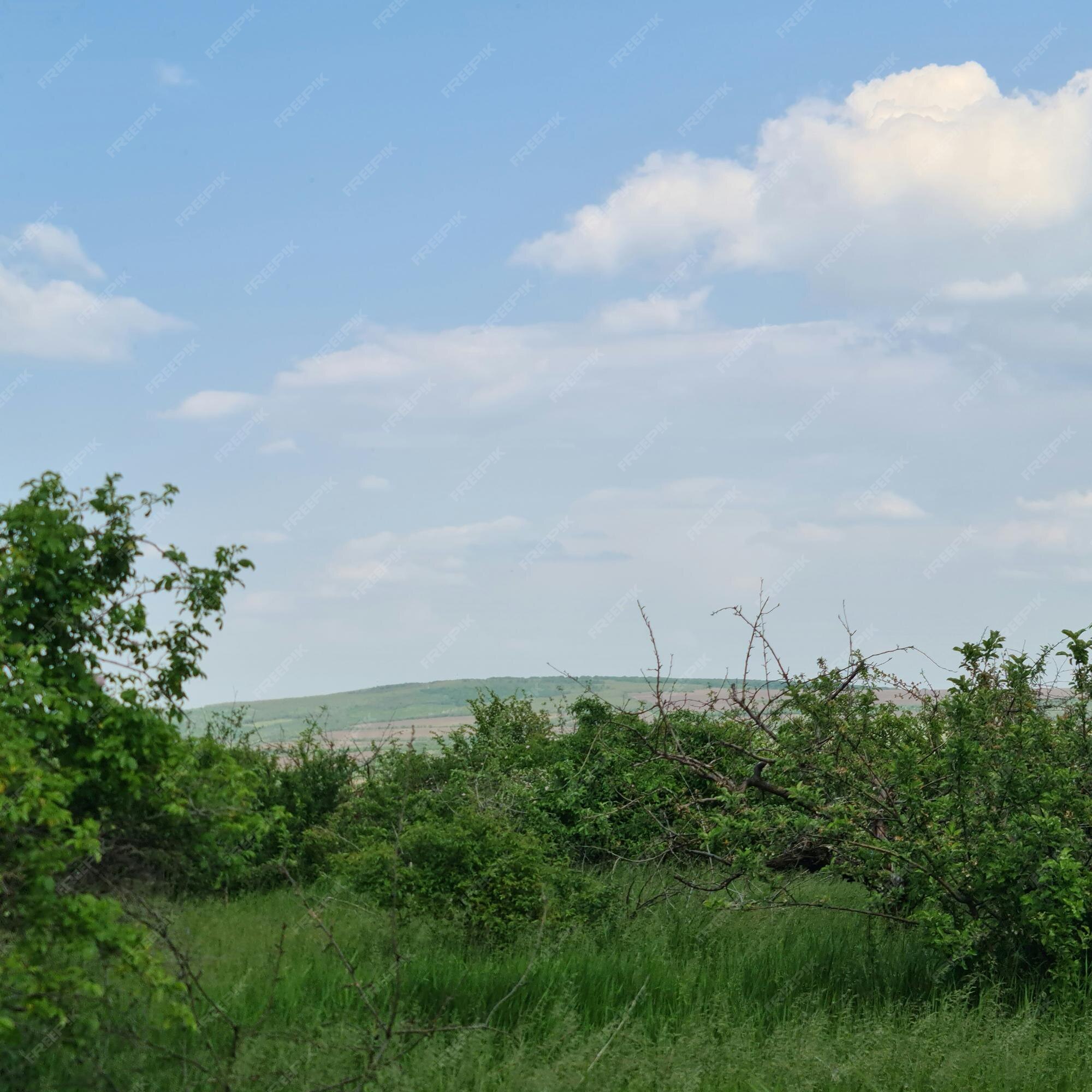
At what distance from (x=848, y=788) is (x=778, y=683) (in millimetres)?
2495

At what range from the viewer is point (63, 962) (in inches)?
238

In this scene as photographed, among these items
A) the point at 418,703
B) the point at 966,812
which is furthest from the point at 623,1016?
the point at 418,703

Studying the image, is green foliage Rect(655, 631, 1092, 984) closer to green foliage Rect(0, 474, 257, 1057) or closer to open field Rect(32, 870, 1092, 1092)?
open field Rect(32, 870, 1092, 1092)

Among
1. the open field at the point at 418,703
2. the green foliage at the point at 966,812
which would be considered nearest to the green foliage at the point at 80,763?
the open field at the point at 418,703

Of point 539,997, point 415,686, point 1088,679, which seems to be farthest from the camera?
point 415,686

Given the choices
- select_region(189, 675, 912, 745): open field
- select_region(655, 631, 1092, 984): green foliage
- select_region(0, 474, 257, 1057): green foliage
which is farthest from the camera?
select_region(189, 675, 912, 745): open field

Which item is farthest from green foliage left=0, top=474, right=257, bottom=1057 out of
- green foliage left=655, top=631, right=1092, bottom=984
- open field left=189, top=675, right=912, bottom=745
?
green foliage left=655, top=631, right=1092, bottom=984

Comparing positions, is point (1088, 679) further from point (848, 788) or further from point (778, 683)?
point (778, 683)

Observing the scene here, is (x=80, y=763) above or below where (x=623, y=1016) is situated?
above

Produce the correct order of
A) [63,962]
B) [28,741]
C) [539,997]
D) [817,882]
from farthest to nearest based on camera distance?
[817,882], [539,997], [63,962], [28,741]

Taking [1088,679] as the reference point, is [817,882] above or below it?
below

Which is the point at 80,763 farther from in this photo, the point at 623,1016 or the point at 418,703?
the point at 418,703

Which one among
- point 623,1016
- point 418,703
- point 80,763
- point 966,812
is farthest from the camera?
point 418,703

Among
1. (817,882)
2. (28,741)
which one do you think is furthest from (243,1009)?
(817,882)
